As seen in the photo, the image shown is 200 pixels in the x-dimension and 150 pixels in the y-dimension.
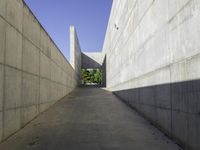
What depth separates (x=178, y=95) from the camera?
5.84 m

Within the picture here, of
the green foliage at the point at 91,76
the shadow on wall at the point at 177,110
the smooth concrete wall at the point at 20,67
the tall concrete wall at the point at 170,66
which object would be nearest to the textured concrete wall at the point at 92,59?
the green foliage at the point at 91,76

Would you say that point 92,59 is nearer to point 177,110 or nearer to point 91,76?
point 91,76

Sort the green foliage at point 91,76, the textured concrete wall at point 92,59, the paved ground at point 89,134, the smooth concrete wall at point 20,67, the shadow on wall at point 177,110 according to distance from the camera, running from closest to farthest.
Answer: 1. the shadow on wall at point 177,110
2. the paved ground at point 89,134
3. the smooth concrete wall at point 20,67
4. the textured concrete wall at point 92,59
5. the green foliage at point 91,76

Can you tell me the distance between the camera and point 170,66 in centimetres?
643

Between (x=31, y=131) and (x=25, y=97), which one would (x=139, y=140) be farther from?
(x=25, y=97)

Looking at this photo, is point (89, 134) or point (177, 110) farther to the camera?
point (89, 134)

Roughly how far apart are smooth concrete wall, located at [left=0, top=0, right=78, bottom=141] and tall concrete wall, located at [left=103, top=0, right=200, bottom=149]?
3628 millimetres

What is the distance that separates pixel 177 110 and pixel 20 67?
4.24m

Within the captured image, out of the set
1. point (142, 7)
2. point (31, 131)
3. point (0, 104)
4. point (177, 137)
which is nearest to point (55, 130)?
point (31, 131)

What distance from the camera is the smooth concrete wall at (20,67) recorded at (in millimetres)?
6262

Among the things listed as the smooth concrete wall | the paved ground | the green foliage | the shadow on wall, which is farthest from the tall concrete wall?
the green foliage

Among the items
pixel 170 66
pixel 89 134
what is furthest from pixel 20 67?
pixel 170 66

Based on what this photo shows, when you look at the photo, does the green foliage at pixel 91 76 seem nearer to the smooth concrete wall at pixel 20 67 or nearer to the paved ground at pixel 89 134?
the smooth concrete wall at pixel 20 67

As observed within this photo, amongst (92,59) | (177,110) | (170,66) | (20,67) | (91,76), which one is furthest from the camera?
(91,76)
